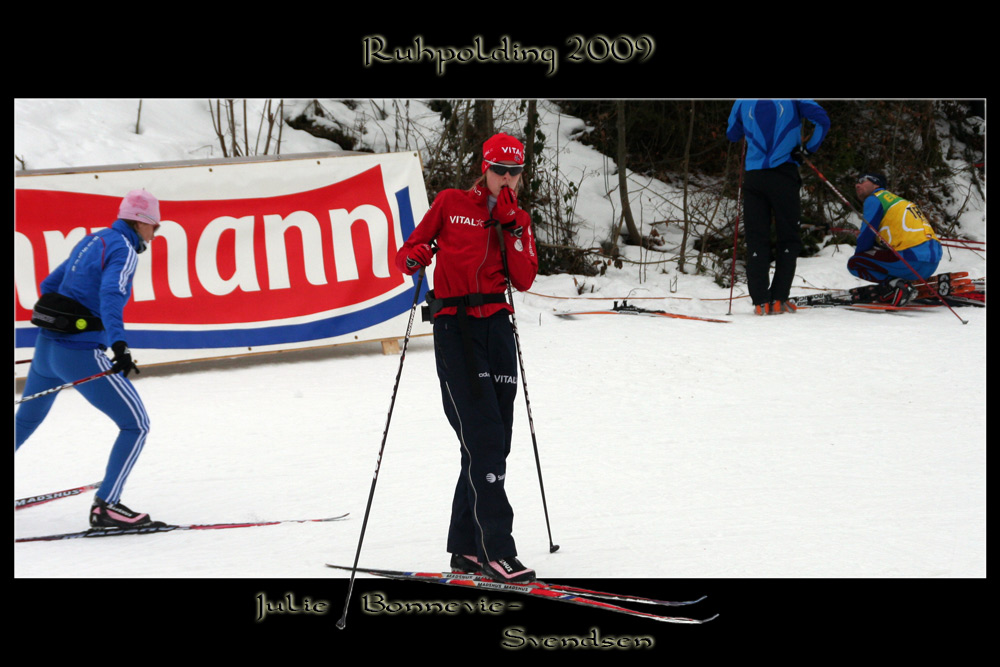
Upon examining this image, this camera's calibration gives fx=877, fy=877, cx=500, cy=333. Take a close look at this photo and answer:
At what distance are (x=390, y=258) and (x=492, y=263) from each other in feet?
13.4

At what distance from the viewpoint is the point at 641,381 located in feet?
20.5

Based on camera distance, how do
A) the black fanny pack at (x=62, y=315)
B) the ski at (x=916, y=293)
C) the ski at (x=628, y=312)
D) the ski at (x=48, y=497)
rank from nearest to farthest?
1. the black fanny pack at (x=62, y=315)
2. the ski at (x=48, y=497)
3. the ski at (x=628, y=312)
4. the ski at (x=916, y=293)

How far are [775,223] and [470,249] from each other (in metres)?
5.73

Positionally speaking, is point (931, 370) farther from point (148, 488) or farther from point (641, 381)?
point (148, 488)

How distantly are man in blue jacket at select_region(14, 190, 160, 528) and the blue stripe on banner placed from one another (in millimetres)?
2810

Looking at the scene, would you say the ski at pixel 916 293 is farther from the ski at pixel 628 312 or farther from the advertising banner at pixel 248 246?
the advertising banner at pixel 248 246

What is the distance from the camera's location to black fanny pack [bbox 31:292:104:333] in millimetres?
3891

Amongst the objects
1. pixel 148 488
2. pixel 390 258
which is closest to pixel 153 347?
pixel 390 258

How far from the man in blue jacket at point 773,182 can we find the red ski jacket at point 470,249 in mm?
5450

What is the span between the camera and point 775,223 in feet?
27.2

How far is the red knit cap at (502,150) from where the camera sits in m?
3.33
